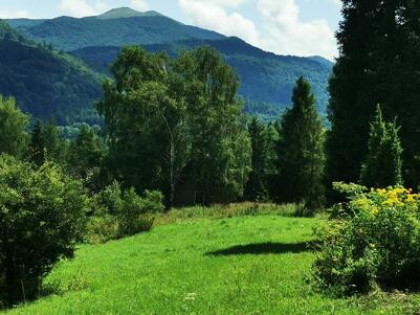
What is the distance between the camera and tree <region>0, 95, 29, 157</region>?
79688 mm

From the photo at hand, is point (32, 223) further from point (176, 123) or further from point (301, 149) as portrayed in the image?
point (301, 149)

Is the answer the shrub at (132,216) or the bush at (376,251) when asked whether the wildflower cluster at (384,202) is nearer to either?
the bush at (376,251)

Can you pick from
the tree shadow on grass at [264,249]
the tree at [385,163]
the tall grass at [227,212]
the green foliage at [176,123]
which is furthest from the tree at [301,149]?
the tree at [385,163]

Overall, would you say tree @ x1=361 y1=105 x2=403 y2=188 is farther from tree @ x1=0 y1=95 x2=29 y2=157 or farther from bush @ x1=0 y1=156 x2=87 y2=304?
tree @ x1=0 y1=95 x2=29 y2=157

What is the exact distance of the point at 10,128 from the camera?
264 ft

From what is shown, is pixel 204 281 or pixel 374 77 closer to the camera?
pixel 204 281

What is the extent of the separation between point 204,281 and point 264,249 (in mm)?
6524

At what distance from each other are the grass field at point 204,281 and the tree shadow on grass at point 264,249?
0.04 meters

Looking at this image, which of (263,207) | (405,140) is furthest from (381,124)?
(263,207)

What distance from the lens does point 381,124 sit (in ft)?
73.1

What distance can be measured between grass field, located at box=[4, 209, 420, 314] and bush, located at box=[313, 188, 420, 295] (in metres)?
0.67

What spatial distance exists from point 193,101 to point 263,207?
1831cm

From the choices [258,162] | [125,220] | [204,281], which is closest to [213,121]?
[125,220]

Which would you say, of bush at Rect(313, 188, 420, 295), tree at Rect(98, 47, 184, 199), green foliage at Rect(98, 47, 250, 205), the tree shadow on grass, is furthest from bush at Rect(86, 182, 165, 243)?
bush at Rect(313, 188, 420, 295)
